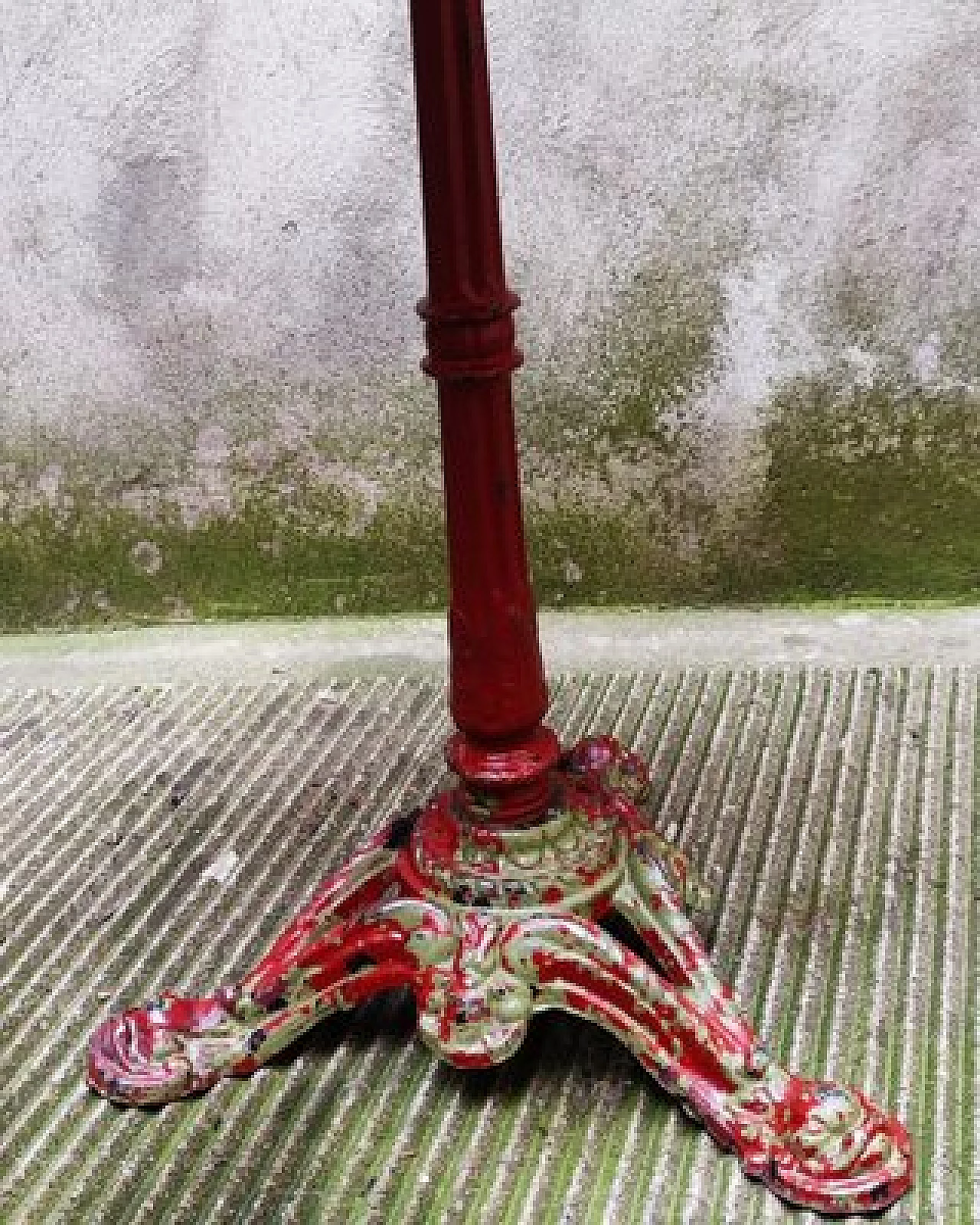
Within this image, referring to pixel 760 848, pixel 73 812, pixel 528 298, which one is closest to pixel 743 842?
pixel 760 848

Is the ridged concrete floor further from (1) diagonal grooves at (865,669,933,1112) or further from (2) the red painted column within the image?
(2) the red painted column

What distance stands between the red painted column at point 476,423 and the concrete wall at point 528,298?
94cm

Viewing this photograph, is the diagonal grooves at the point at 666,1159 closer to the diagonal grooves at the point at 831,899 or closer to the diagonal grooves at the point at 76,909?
the diagonal grooves at the point at 831,899

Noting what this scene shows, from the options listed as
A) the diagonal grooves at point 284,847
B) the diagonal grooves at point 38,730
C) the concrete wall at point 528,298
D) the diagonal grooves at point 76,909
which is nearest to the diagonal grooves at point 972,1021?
the concrete wall at point 528,298

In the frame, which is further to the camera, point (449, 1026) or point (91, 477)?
point (91, 477)

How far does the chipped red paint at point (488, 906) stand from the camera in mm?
1186

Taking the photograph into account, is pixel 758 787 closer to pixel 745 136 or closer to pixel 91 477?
pixel 745 136

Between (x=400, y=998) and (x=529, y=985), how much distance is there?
0.78 ft

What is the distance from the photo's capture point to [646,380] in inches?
87.0

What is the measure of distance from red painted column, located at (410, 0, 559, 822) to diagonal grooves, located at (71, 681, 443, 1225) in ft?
1.22

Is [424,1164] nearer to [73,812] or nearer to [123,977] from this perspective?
[123,977]

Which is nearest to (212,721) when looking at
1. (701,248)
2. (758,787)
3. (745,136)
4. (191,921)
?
(191,921)

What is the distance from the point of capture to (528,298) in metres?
2.22

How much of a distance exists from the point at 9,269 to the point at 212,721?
29.6 inches
